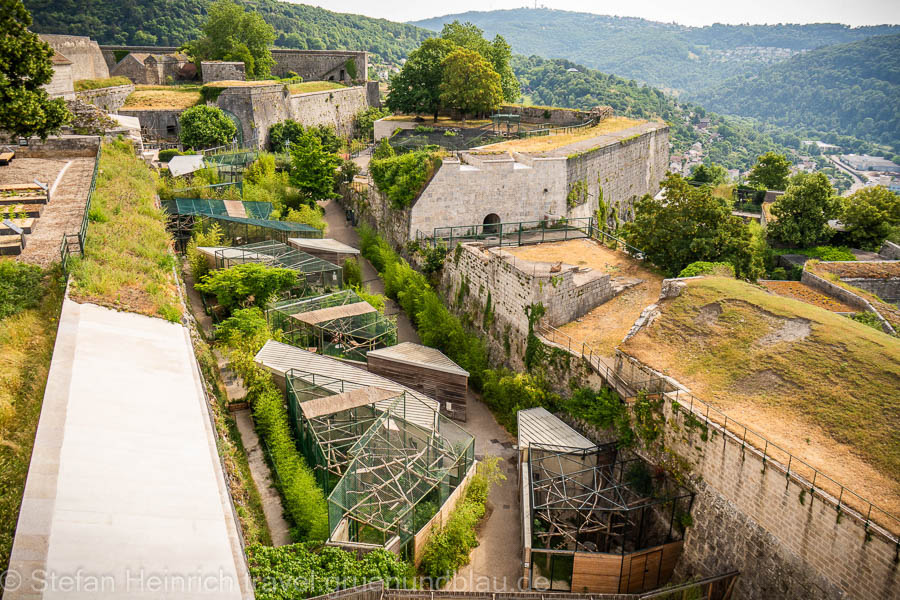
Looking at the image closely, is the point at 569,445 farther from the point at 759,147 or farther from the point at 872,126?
the point at 872,126

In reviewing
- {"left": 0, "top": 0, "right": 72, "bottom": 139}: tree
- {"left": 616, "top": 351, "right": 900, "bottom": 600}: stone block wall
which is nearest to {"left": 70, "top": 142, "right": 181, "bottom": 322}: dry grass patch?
{"left": 0, "top": 0, "right": 72, "bottom": 139}: tree

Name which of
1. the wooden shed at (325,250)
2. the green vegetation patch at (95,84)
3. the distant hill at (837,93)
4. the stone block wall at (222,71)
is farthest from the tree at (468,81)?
the distant hill at (837,93)

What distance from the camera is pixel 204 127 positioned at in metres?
34.1

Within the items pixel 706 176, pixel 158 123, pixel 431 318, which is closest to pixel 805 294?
pixel 431 318

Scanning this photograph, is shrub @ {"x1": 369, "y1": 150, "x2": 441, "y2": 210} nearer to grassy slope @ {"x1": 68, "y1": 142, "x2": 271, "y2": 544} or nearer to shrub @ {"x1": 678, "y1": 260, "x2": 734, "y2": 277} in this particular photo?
grassy slope @ {"x1": 68, "y1": 142, "x2": 271, "y2": 544}

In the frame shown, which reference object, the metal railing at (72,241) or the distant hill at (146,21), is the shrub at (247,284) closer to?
the metal railing at (72,241)

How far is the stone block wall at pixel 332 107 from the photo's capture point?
41844 mm

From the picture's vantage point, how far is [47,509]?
6.33 meters

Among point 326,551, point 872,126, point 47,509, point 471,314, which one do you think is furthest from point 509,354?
point 872,126

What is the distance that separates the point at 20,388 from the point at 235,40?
45.8 metres

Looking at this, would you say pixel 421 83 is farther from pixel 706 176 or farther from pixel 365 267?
pixel 706 176

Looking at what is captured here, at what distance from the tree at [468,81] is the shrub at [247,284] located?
58.3 ft

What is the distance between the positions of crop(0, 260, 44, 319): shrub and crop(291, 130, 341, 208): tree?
1808 cm

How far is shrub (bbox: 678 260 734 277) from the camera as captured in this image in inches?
669
